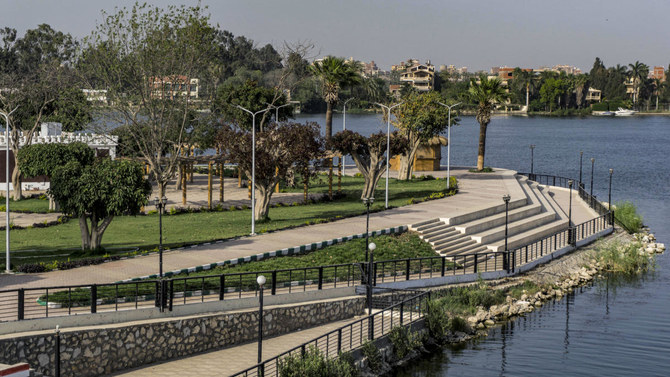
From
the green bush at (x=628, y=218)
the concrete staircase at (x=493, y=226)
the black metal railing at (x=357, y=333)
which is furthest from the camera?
the green bush at (x=628, y=218)

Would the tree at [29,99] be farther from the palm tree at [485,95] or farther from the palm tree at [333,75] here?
the palm tree at [485,95]

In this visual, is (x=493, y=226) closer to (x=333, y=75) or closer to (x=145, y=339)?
(x=145, y=339)

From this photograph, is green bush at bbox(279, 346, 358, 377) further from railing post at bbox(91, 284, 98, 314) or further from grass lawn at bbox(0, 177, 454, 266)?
grass lawn at bbox(0, 177, 454, 266)

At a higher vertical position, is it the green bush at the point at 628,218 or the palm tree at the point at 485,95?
the palm tree at the point at 485,95

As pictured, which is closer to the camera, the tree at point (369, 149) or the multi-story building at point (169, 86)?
the multi-story building at point (169, 86)

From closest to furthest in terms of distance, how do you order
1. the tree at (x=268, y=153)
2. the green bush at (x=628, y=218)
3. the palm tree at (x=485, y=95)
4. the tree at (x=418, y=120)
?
the tree at (x=268, y=153) → the green bush at (x=628, y=218) → the tree at (x=418, y=120) → the palm tree at (x=485, y=95)

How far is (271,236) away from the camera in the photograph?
1623 inches

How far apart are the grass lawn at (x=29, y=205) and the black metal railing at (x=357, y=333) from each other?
25.6 metres

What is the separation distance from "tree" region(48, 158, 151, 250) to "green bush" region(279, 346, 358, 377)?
1295 centimetres

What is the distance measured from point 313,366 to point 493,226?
87.7 feet

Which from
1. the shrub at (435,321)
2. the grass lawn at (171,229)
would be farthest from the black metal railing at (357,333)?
the grass lawn at (171,229)

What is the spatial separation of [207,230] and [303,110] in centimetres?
15622

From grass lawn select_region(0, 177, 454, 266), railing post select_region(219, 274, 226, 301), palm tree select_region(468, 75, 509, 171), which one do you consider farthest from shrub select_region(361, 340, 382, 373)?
palm tree select_region(468, 75, 509, 171)

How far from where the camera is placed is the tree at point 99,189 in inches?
1366
